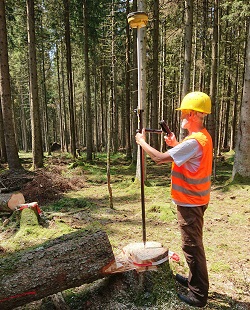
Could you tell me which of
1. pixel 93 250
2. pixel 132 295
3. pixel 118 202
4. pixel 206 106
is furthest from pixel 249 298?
pixel 118 202

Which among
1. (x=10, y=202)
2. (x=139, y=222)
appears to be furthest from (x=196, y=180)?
(x=10, y=202)

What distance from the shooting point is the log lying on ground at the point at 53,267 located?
289cm

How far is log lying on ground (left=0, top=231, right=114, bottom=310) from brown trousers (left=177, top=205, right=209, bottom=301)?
3.17 feet

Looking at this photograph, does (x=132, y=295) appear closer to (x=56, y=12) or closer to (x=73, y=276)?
(x=73, y=276)

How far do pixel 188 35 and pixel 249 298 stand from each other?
9.42m

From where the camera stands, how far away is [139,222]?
6.51 m

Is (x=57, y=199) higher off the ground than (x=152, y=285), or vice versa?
(x=152, y=285)

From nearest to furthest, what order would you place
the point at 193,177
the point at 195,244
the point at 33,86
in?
the point at 193,177, the point at 195,244, the point at 33,86

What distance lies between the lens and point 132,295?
3.29 metres

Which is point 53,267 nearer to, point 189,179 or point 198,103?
point 189,179

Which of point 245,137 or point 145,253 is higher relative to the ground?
point 245,137

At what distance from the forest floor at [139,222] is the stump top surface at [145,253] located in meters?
0.38

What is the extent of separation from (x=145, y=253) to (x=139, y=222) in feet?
10.2

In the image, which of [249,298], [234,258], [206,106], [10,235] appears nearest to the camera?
[206,106]
